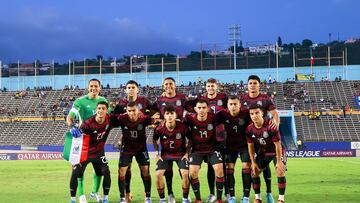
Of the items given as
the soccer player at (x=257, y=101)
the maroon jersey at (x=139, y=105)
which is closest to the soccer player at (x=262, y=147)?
the soccer player at (x=257, y=101)

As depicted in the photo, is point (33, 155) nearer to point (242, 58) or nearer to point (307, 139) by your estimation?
point (307, 139)

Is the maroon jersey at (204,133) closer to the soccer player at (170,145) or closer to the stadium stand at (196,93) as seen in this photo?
the soccer player at (170,145)

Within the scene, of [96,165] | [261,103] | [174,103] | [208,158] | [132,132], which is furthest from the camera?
[174,103]

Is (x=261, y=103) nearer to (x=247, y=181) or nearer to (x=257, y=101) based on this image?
(x=257, y=101)

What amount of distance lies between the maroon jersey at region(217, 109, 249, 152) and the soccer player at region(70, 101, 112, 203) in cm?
257

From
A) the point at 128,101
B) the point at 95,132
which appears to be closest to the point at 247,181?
the point at 128,101

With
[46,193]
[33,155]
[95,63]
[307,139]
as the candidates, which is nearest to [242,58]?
[95,63]

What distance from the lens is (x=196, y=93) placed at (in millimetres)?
59969

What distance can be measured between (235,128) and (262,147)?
0.90 m

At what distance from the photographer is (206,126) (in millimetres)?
12039

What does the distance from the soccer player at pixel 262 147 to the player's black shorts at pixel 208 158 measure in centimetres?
70

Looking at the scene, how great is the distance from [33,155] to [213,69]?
127 feet

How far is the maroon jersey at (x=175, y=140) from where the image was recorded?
39.7 feet

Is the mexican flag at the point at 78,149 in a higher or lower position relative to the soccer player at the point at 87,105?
lower
